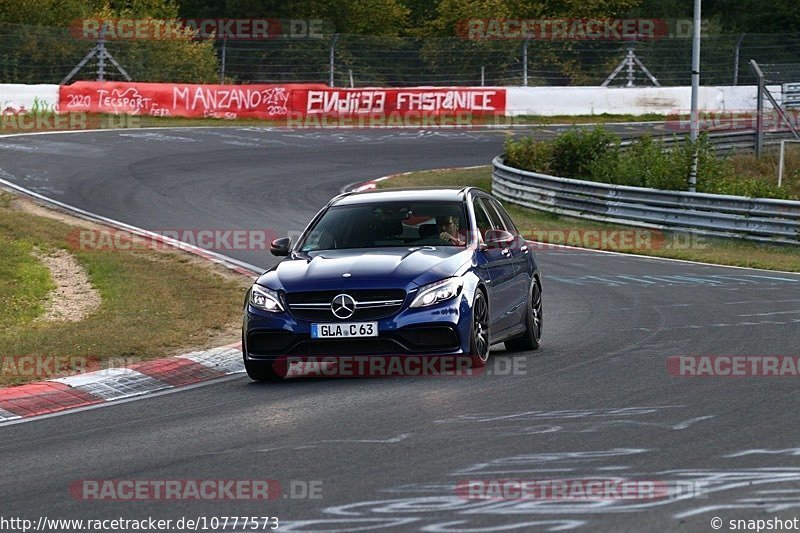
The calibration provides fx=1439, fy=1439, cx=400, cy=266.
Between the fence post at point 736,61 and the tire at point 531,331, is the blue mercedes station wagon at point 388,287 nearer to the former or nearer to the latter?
the tire at point 531,331

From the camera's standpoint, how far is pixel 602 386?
34.3 feet

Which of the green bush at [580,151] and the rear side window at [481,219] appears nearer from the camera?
the rear side window at [481,219]

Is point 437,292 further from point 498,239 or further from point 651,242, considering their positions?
point 651,242

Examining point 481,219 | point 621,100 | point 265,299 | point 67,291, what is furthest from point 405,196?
point 621,100

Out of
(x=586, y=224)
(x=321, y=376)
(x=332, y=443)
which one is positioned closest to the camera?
(x=332, y=443)

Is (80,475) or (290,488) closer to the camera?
(290,488)

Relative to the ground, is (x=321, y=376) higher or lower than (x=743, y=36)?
lower

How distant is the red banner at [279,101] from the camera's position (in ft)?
137

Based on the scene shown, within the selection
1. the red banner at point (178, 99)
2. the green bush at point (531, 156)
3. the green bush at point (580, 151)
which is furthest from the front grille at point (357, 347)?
the red banner at point (178, 99)

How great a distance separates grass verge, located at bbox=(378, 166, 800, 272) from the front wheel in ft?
38.3

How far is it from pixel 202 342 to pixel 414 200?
2538 millimetres

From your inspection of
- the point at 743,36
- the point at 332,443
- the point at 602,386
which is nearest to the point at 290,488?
the point at 332,443

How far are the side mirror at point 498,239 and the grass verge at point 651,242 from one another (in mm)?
10705

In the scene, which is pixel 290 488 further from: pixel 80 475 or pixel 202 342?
pixel 202 342
